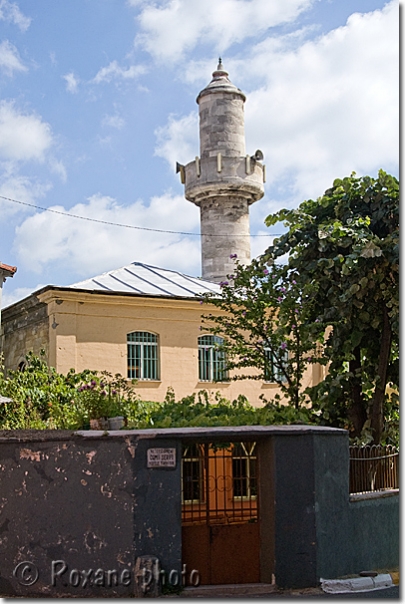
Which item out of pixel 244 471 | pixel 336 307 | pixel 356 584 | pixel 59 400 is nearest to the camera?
pixel 356 584

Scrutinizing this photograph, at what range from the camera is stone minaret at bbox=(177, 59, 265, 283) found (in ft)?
112

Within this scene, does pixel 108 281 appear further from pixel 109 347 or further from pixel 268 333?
pixel 268 333

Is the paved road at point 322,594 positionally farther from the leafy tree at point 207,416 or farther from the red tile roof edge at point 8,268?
the red tile roof edge at point 8,268

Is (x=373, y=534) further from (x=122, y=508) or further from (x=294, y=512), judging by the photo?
(x=122, y=508)

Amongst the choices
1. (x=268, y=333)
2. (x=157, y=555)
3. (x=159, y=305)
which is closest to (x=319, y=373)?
(x=159, y=305)

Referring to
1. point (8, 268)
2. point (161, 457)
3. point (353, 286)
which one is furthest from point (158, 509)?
point (8, 268)

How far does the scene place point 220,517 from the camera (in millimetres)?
10828

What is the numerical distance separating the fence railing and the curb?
1.36 m

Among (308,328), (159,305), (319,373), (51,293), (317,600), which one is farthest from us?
(319,373)

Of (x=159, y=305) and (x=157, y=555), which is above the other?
(x=159, y=305)

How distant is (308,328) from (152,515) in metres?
5.56

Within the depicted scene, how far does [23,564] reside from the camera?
9.92 m

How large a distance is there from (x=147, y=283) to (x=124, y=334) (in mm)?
2649

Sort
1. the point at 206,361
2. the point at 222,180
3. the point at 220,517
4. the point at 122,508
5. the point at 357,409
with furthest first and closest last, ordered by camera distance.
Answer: the point at 222,180 → the point at 206,361 → the point at 357,409 → the point at 220,517 → the point at 122,508
